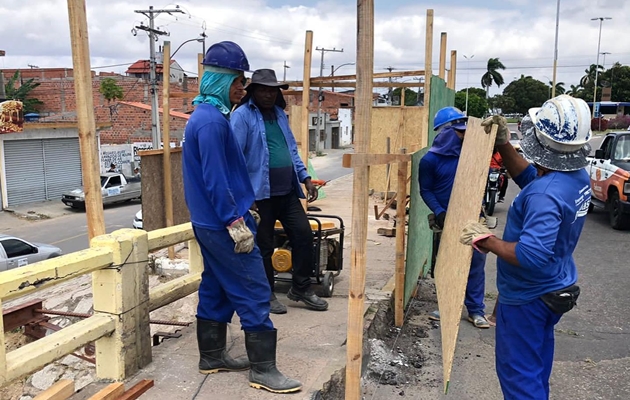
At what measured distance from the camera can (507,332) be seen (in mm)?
2738

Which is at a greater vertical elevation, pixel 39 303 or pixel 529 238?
pixel 529 238

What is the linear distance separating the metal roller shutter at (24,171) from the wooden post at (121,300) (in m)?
22.4

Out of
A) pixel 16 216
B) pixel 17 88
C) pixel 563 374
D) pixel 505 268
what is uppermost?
pixel 17 88

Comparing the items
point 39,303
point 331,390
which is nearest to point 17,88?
point 39,303

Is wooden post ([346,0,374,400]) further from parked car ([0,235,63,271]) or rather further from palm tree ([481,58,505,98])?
palm tree ([481,58,505,98])

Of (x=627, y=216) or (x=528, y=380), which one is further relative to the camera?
(x=627, y=216)

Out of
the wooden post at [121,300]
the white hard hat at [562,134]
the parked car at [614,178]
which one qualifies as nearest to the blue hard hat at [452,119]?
the white hard hat at [562,134]

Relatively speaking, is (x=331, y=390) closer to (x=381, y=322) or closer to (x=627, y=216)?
(x=381, y=322)

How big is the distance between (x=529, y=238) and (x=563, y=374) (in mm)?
2402

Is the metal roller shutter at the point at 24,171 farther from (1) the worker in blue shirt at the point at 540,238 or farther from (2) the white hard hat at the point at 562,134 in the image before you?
(2) the white hard hat at the point at 562,134

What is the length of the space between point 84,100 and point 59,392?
1.72 meters

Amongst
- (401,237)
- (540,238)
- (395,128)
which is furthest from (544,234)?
(395,128)

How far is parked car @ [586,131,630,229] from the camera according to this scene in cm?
981

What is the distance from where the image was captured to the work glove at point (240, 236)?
296cm
